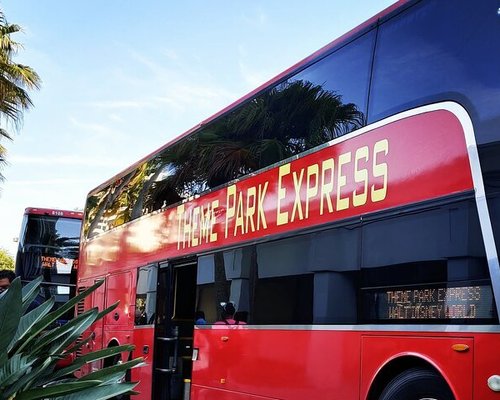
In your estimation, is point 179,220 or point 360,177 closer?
point 360,177

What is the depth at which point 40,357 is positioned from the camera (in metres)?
2.94

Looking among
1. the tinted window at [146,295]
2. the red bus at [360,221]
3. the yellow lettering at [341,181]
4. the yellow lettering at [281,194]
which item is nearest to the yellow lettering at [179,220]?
the red bus at [360,221]

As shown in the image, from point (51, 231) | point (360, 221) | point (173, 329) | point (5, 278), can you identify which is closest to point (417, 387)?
point (360, 221)

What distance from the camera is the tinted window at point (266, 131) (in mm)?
4871

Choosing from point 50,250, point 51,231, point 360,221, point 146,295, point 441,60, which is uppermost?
point 51,231

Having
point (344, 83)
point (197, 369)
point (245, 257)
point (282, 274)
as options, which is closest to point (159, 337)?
point (197, 369)

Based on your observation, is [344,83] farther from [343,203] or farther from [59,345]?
[59,345]

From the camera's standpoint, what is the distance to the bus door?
778 centimetres

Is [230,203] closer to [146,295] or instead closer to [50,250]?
[146,295]

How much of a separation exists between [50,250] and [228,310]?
1352 centimetres

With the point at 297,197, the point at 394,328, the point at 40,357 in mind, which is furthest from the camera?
the point at 297,197

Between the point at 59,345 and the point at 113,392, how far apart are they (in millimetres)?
521

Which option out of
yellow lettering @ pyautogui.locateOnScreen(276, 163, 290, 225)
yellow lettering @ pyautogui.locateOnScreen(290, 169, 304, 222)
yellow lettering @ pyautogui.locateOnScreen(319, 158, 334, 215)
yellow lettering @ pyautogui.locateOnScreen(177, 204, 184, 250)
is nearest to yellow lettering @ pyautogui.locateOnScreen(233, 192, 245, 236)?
yellow lettering @ pyautogui.locateOnScreen(276, 163, 290, 225)

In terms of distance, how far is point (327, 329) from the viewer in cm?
457
